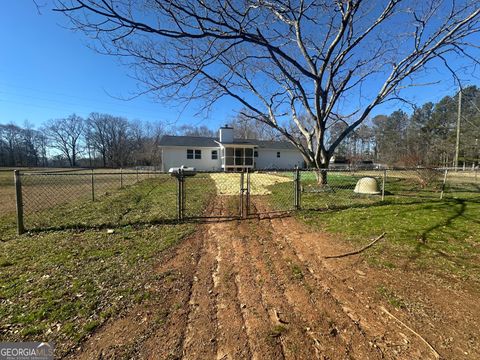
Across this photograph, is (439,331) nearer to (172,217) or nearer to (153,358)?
(153,358)

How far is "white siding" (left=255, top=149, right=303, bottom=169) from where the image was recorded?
28688mm

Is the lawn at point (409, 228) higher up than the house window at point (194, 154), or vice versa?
the house window at point (194, 154)

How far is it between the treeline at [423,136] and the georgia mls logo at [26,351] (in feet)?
55.2

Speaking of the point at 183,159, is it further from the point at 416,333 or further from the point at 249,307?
the point at 416,333

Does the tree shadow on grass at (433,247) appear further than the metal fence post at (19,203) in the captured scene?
No

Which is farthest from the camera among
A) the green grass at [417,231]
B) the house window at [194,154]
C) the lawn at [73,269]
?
the house window at [194,154]

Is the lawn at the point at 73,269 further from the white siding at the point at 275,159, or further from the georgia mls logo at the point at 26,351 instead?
the white siding at the point at 275,159

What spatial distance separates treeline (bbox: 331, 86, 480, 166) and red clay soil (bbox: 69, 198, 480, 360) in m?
13.9

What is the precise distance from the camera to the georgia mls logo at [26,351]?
1958 millimetres

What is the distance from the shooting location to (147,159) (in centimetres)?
5506

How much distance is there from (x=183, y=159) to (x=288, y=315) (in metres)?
24.5

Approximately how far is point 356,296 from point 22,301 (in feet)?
12.3

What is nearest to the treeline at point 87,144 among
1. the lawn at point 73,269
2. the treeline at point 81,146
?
the treeline at point 81,146

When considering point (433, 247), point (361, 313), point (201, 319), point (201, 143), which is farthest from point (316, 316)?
point (201, 143)
